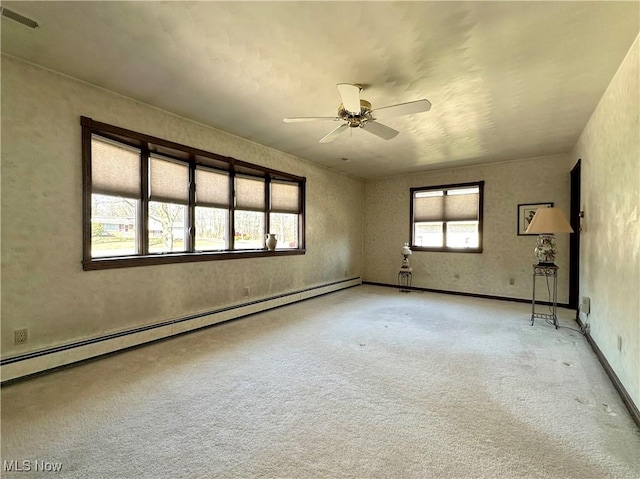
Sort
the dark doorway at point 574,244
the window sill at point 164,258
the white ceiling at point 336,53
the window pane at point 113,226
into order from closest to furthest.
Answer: the white ceiling at point 336,53
the window sill at point 164,258
the window pane at point 113,226
the dark doorway at point 574,244

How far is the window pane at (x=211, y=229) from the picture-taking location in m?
4.11

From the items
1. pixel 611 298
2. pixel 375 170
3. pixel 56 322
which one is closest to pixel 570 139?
pixel 611 298

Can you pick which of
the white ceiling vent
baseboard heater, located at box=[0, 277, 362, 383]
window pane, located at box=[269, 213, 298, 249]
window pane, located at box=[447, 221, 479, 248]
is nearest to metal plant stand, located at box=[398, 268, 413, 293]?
window pane, located at box=[447, 221, 479, 248]

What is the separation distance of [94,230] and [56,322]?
3.10ft

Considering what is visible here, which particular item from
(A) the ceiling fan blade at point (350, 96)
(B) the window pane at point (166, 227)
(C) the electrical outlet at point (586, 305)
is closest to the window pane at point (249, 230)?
(B) the window pane at point (166, 227)

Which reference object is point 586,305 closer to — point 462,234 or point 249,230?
point 462,234

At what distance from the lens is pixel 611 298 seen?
2684mm

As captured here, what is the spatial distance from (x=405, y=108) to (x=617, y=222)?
2068mm

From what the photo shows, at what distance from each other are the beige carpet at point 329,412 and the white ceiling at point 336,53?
106 inches

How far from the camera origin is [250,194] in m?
4.80

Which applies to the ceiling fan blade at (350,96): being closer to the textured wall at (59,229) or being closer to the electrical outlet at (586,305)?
the textured wall at (59,229)

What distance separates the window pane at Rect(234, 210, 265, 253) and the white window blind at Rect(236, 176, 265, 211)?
11 centimetres

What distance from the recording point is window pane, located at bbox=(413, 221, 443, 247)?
651 centimetres

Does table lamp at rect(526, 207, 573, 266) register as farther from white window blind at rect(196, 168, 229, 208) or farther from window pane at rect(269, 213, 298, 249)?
white window blind at rect(196, 168, 229, 208)
